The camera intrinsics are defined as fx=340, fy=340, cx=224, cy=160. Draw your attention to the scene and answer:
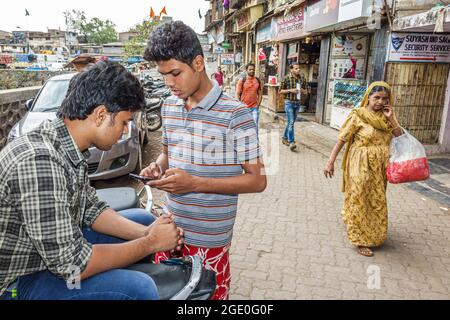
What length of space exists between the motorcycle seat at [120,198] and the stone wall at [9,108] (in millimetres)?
5082

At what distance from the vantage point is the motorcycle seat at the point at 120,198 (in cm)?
229

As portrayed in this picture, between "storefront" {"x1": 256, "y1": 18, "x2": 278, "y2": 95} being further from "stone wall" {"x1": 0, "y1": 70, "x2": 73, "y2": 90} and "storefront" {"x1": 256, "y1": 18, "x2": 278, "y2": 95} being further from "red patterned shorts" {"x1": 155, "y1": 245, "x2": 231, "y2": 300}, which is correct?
"red patterned shorts" {"x1": 155, "y1": 245, "x2": 231, "y2": 300}

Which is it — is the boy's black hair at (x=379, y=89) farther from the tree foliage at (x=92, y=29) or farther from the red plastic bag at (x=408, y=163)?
the tree foliage at (x=92, y=29)

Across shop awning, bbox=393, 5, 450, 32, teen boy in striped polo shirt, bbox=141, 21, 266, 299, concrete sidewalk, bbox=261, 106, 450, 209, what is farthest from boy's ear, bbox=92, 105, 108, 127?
shop awning, bbox=393, 5, 450, 32

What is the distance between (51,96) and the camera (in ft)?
20.4

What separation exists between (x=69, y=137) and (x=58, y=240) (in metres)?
0.44

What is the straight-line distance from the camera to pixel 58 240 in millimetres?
1248

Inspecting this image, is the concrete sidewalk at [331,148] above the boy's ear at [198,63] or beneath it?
beneath

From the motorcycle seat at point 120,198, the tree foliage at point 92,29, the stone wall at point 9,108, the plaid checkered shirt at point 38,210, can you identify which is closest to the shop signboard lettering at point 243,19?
the stone wall at point 9,108

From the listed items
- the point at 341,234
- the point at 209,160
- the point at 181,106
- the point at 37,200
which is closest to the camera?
the point at 37,200

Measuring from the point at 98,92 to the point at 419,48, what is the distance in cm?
764

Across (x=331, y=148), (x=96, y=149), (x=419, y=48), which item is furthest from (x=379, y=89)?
(x=331, y=148)
